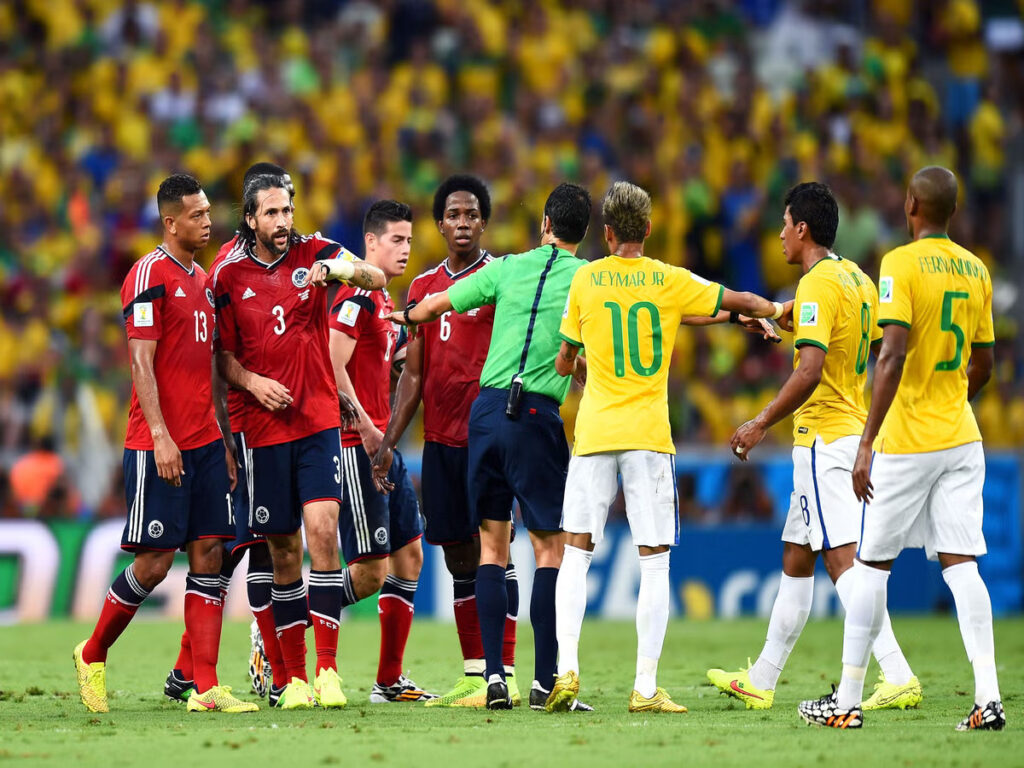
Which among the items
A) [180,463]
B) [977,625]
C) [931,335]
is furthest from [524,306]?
[977,625]

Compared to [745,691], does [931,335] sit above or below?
above

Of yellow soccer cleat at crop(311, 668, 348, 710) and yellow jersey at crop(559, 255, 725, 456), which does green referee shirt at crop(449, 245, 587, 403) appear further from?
yellow soccer cleat at crop(311, 668, 348, 710)

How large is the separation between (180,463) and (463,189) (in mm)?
2353

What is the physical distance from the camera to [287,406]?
8.85 metres

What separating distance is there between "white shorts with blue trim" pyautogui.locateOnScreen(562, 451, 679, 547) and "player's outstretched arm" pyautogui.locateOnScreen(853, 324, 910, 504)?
3.83ft

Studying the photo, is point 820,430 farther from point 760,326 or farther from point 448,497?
point 448,497

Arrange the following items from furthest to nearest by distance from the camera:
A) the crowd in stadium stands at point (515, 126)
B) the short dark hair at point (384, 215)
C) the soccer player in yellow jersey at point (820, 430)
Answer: the crowd in stadium stands at point (515, 126) → the short dark hair at point (384, 215) → the soccer player in yellow jersey at point (820, 430)

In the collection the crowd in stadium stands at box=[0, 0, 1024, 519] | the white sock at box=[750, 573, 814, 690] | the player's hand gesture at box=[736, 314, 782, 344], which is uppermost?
the crowd in stadium stands at box=[0, 0, 1024, 519]

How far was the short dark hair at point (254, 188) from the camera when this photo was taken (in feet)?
29.2

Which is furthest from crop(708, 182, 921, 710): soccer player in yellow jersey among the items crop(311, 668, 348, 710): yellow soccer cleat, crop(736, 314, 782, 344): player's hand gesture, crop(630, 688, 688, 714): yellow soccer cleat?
crop(311, 668, 348, 710): yellow soccer cleat

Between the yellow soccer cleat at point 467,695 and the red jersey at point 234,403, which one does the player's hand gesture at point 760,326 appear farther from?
the red jersey at point 234,403

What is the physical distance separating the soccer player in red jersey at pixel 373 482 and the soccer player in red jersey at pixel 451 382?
1.14 feet

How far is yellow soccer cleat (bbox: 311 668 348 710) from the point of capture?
28.4 ft

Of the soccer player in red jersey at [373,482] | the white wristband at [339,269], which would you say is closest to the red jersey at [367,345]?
the soccer player in red jersey at [373,482]
